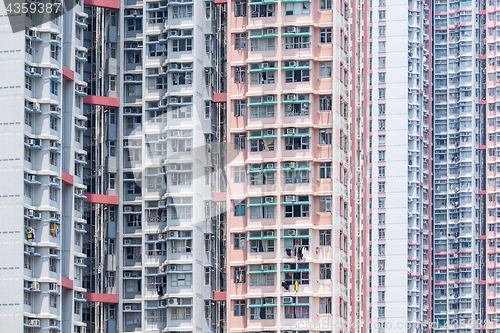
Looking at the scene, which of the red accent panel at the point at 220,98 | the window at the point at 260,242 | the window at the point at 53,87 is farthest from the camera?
the red accent panel at the point at 220,98

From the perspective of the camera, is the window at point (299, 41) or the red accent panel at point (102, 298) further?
the window at point (299, 41)

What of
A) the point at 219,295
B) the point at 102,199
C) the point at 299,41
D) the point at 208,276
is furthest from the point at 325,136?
the point at 102,199

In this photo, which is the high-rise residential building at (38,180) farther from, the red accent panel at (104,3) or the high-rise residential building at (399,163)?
the high-rise residential building at (399,163)

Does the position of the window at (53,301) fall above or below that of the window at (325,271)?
below

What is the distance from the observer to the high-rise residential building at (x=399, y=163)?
14100 cm

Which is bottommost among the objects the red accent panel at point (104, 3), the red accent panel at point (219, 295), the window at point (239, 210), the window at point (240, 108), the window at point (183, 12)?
the red accent panel at point (219, 295)

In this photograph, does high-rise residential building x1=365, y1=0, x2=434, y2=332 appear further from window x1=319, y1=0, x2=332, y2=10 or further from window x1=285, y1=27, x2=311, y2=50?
window x1=285, y1=27, x2=311, y2=50

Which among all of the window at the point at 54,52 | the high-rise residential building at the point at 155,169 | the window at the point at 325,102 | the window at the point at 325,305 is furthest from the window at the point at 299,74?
the window at the point at 54,52

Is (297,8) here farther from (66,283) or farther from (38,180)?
(66,283)

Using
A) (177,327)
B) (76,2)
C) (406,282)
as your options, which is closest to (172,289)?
(177,327)

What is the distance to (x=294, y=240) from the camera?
91562 millimetres

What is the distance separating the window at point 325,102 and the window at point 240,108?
19.7 feet

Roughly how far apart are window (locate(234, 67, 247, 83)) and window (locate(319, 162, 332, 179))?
365 inches

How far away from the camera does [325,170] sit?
9288 centimetres
